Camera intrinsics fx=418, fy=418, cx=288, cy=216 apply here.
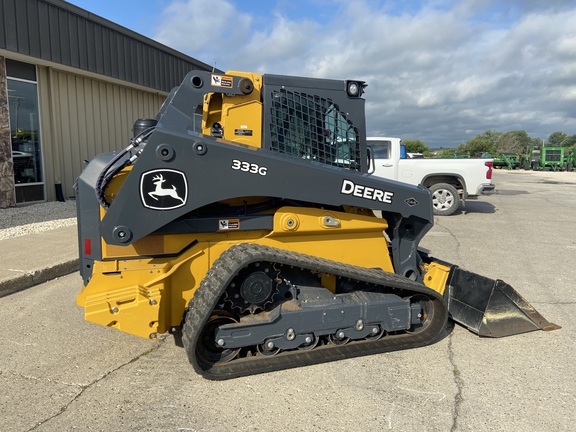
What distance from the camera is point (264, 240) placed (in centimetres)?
339

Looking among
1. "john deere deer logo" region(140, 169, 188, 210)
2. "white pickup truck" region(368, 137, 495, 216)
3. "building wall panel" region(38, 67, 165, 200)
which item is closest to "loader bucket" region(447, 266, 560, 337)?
"john deere deer logo" region(140, 169, 188, 210)

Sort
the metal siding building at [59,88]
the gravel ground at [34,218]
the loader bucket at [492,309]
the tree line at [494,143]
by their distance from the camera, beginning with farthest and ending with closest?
the tree line at [494,143], the metal siding building at [59,88], the gravel ground at [34,218], the loader bucket at [492,309]

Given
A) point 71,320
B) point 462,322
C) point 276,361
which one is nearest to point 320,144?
point 276,361

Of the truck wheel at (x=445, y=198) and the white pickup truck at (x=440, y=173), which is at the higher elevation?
the white pickup truck at (x=440, y=173)

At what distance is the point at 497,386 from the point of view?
2988 mm

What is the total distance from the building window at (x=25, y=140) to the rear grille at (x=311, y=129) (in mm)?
8689

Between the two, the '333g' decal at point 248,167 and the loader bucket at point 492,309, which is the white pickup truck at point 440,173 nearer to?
the loader bucket at point 492,309

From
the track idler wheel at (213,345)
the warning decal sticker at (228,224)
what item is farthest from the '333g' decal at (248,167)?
the track idler wheel at (213,345)

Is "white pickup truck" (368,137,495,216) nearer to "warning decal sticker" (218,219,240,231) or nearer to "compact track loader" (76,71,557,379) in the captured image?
"compact track loader" (76,71,557,379)

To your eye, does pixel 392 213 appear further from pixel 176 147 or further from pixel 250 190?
pixel 176 147

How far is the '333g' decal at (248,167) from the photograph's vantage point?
298cm

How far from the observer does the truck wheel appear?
11.2m

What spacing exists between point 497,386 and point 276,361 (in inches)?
62.7

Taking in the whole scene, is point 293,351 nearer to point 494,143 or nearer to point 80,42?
point 80,42
